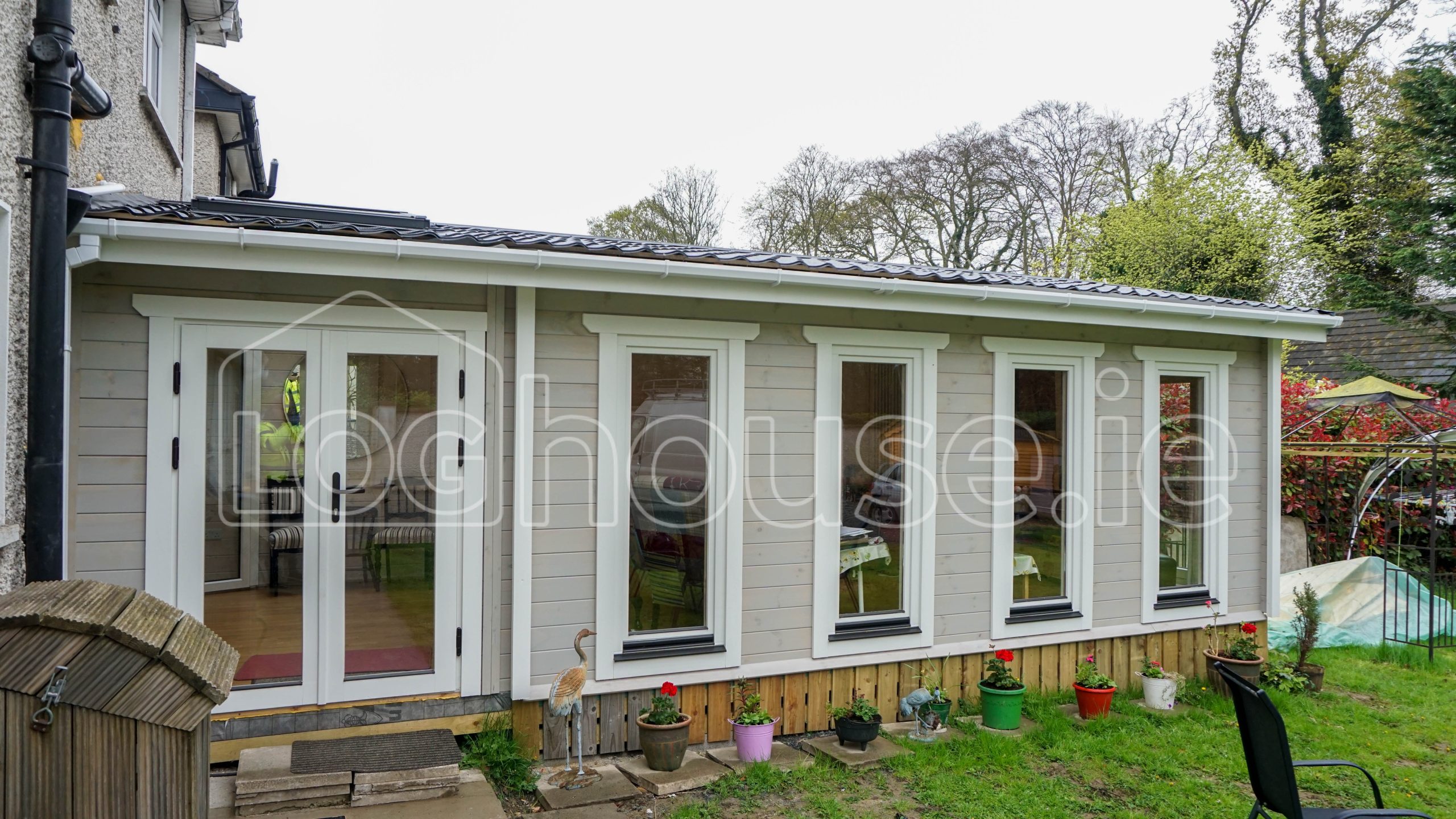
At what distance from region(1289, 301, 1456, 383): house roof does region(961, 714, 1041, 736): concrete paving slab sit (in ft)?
33.0

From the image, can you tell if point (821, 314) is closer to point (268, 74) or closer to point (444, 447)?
point (444, 447)

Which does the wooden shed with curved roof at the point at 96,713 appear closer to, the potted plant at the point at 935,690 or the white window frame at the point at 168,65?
the potted plant at the point at 935,690

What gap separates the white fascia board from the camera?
394 cm

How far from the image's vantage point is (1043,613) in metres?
6.29

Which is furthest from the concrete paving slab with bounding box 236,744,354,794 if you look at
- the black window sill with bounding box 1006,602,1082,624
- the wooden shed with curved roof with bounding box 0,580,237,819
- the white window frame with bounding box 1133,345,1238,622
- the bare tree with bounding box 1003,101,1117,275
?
the bare tree with bounding box 1003,101,1117,275

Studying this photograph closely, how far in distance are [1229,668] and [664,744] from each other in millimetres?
4369

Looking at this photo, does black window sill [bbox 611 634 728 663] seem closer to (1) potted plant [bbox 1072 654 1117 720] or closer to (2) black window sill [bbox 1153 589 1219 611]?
(1) potted plant [bbox 1072 654 1117 720]

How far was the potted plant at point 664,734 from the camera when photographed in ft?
15.7

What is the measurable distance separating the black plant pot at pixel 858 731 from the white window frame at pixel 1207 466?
8.74 ft

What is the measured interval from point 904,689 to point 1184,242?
1564 centimetres

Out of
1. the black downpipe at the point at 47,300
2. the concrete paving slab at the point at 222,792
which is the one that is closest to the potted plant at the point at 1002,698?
the concrete paving slab at the point at 222,792

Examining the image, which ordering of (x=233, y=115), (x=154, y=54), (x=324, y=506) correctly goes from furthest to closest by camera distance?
(x=233, y=115)
(x=154, y=54)
(x=324, y=506)

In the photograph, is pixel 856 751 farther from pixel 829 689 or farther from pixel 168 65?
pixel 168 65

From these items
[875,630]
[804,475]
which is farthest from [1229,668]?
[804,475]
